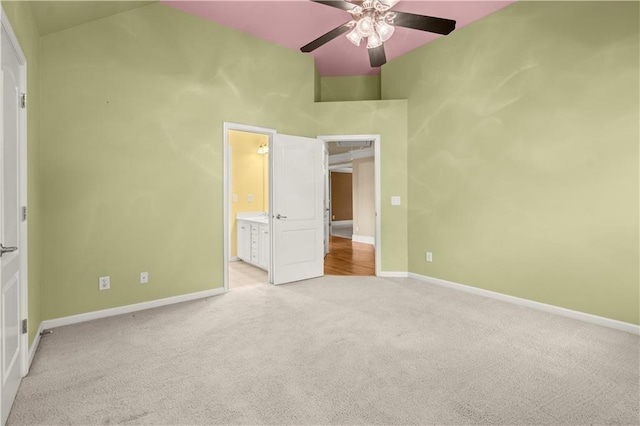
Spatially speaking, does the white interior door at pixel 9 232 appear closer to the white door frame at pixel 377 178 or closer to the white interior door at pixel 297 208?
the white interior door at pixel 297 208

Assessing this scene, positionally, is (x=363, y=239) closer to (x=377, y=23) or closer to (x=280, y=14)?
(x=280, y=14)

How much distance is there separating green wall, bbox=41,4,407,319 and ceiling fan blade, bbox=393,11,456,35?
218cm

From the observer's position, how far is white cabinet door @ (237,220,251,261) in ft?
18.5

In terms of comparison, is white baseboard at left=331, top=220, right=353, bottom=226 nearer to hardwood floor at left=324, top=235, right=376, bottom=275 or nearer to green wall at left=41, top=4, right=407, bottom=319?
hardwood floor at left=324, top=235, right=376, bottom=275

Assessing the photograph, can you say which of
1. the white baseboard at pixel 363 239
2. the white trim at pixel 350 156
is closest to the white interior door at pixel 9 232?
the white trim at pixel 350 156

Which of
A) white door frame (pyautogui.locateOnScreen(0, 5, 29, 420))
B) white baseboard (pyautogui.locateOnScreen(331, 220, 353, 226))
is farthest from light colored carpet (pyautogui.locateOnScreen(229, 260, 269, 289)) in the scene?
white baseboard (pyautogui.locateOnScreen(331, 220, 353, 226))

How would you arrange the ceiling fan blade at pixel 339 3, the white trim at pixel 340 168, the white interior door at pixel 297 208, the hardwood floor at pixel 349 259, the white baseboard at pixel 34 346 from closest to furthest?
the white baseboard at pixel 34 346
the ceiling fan blade at pixel 339 3
the white interior door at pixel 297 208
the hardwood floor at pixel 349 259
the white trim at pixel 340 168

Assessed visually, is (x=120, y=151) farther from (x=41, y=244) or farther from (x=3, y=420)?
(x=3, y=420)

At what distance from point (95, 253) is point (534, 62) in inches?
188

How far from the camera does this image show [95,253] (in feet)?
10.2

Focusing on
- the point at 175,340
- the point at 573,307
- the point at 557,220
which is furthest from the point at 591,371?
the point at 175,340

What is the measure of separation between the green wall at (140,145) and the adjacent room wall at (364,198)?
450 centimetres

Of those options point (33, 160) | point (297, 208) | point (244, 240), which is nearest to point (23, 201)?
point (33, 160)

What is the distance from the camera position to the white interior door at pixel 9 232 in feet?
5.61
